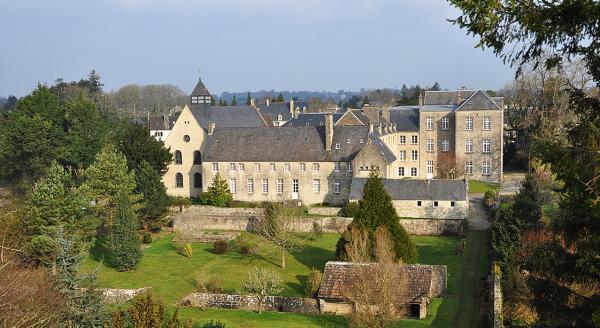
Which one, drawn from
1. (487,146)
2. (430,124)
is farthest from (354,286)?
(430,124)

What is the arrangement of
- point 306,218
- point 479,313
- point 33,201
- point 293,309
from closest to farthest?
point 479,313, point 293,309, point 33,201, point 306,218

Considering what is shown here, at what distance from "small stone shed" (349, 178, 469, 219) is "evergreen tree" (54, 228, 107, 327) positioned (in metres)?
26.0

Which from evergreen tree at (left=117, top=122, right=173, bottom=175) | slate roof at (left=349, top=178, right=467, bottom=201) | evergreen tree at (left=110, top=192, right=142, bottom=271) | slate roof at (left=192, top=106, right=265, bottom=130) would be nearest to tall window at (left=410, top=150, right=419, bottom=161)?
slate roof at (left=192, top=106, right=265, bottom=130)

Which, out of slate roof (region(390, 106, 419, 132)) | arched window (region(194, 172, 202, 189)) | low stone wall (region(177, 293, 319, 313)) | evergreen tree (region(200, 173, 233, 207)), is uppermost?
slate roof (region(390, 106, 419, 132))

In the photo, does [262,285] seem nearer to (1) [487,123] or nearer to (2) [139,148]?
(2) [139,148]

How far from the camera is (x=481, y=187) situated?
183 ft

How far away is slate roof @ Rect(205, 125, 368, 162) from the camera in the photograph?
5153 centimetres

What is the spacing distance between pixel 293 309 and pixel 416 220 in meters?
16.8

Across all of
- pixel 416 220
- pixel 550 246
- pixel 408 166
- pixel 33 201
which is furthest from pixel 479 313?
pixel 408 166

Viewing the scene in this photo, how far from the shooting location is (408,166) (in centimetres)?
6325

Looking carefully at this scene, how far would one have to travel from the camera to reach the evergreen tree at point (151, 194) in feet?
147

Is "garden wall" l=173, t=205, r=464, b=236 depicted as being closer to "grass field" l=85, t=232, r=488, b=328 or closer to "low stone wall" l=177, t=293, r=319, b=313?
"grass field" l=85, t=232, r=488, b=328

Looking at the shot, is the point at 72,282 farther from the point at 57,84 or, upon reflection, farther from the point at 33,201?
the point at 57,84

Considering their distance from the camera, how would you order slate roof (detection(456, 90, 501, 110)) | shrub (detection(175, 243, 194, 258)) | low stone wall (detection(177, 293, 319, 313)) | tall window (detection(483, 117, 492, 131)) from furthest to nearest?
1. tall window (detection(483, 117, 492, 131))
2. slate roof (detection(456, 90, 501, 110))
3. shrub (detection(175, 243, 194, 258))
4. low stone wall (detection(177, 293, 319, 313))
